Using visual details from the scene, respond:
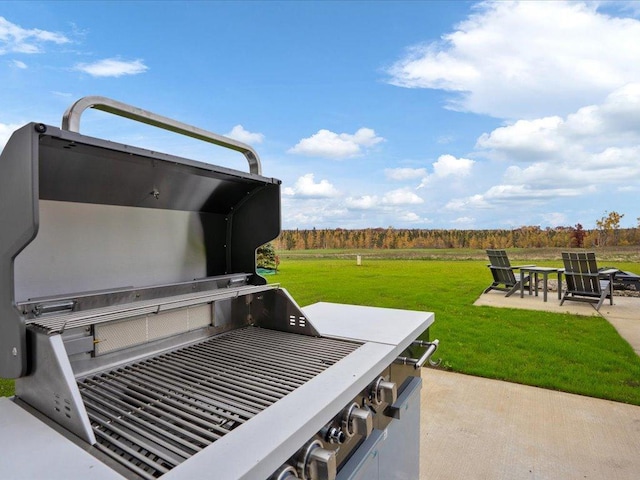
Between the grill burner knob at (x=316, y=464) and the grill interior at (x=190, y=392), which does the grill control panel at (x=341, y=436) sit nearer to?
the grill burner knob at (x=316, y=464)

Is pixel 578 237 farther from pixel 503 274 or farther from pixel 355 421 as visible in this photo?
pixel 355 421

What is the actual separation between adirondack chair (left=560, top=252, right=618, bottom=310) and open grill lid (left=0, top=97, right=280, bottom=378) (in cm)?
655

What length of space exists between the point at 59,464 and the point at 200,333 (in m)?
0.84

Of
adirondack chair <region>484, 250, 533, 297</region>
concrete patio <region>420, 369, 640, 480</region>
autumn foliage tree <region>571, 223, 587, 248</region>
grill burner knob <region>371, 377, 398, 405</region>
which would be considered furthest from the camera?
autumn foliage tree <region>571, 223, 587, 248</region>

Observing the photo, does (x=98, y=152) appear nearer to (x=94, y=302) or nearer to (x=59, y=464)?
(x=94, y=302)

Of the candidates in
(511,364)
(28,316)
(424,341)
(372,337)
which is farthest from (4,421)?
(511,364)

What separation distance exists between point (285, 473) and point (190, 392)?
382 millimetres

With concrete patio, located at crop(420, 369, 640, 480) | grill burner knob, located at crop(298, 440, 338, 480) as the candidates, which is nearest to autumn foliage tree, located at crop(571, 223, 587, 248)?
concrete patio, located at crop(420, 369, 640, 480)

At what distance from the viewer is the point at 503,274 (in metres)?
7.99

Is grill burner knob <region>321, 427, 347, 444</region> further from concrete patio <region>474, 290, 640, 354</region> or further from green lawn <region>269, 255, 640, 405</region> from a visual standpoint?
concrete patio <region>474, 290, 640, 354</region>

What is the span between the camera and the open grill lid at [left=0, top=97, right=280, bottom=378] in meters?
0.94

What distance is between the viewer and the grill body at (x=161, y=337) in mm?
799

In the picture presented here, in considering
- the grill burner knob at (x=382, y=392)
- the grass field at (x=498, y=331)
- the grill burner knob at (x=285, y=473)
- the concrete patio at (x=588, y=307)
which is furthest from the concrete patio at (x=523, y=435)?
the concrete patio at (x=588, y=307)

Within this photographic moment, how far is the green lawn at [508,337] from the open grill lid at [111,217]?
120 inches
